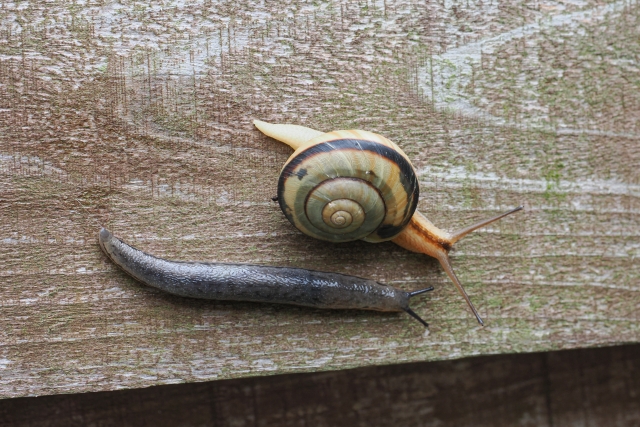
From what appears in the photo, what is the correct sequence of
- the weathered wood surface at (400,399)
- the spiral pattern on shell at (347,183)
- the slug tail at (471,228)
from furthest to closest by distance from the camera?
1. the weathered wood surface at (400,399)
2. the slug tail at (471,228)
3. the spiral pattern on shell at (347,183)

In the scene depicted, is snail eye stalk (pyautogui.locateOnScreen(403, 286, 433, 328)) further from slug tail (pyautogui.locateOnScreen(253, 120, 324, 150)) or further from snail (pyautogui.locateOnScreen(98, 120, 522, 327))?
slug tail (pyautogui.locateOnScreen(253, 120, 324, 150))

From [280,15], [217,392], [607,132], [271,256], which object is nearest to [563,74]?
[607,132]


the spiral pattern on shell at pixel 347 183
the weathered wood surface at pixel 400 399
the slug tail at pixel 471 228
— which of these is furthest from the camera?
the weathered wood surface at pixel 400 399

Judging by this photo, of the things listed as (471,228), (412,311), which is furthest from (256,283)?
(471,228)

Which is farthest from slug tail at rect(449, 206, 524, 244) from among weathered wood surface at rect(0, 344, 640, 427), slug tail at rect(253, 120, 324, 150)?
weathered wood surface at rect(0, 344, 640, 427)

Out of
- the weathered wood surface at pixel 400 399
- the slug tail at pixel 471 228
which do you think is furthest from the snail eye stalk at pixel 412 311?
the weathered wood surface at pixel 400 399

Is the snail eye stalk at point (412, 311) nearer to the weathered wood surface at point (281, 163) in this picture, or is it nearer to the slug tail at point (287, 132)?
the weathered wood surface at point (281, 163)
